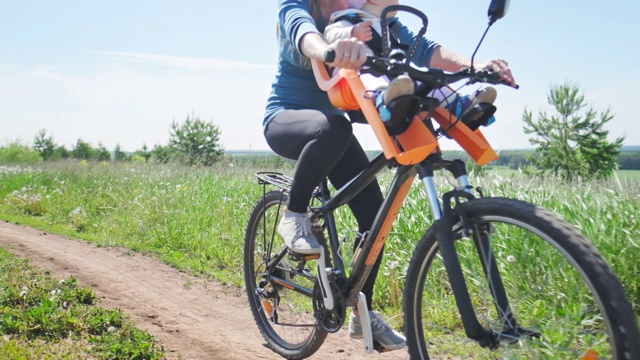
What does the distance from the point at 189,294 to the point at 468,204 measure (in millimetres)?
3374

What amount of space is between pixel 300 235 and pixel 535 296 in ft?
3.70

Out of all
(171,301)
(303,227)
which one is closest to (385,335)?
(303,227)

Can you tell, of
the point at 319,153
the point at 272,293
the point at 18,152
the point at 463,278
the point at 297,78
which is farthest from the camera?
the point at 18,152

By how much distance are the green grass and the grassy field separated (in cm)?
138

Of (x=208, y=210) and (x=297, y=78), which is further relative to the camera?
(x=208, y=210)

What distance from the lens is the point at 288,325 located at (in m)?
3.63

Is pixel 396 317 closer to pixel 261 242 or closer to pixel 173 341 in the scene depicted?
pixel 261 242

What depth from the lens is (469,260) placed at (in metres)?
2.55

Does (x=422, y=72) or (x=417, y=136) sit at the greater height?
(x=422, y=72)

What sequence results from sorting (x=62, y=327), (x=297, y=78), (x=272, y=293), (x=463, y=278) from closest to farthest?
(x=463, y=278), (x=297, y=78), (x=62, y=327), (x=272, y=293)

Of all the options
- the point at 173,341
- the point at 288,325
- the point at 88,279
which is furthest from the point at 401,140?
the point at 88,279

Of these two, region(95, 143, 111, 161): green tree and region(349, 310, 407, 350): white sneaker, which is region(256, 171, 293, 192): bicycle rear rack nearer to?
region(349, 310, 407, 350): white sneaker

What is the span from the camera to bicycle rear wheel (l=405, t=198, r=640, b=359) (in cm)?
178

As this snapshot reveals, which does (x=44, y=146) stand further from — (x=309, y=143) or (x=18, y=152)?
(x=309, y=143)
